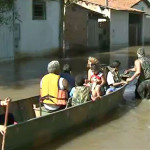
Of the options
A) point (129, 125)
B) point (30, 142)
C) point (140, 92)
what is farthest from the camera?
point (140, 92)

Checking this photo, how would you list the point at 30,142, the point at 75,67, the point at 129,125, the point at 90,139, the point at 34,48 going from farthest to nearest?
the point at 34,48 → the point at 75,67 → the point at 129,125 → the point at 90,139 → the point at 30,142

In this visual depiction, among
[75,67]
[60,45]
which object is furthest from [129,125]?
[60,45]

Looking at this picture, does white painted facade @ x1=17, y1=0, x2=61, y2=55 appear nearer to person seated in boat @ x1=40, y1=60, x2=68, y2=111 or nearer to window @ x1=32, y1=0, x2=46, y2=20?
window @ x1=32, y1=0, x2=46, y2=20

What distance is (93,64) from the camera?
10828mm

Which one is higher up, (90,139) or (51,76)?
(51,76)

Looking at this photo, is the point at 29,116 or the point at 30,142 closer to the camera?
the point at 30,142

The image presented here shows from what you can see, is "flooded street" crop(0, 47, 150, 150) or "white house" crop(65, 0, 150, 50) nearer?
"flooded street" crop(0, 47, 150, 150)

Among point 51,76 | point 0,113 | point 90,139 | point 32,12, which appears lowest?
point 90,139

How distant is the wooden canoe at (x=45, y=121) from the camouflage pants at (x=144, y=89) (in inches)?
67.2

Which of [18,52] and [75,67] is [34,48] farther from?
[75,67]

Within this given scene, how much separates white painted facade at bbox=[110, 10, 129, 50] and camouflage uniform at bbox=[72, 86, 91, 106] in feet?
77.6

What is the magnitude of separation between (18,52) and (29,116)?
12.9m

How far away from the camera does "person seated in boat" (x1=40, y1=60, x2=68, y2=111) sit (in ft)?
28.8

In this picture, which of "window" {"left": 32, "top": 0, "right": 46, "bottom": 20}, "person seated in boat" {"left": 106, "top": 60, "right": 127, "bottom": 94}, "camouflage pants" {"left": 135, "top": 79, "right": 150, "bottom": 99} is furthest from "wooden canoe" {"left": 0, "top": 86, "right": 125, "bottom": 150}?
"window" {"left": 32, "top": 0, "right": 46, "bottom": 20}
